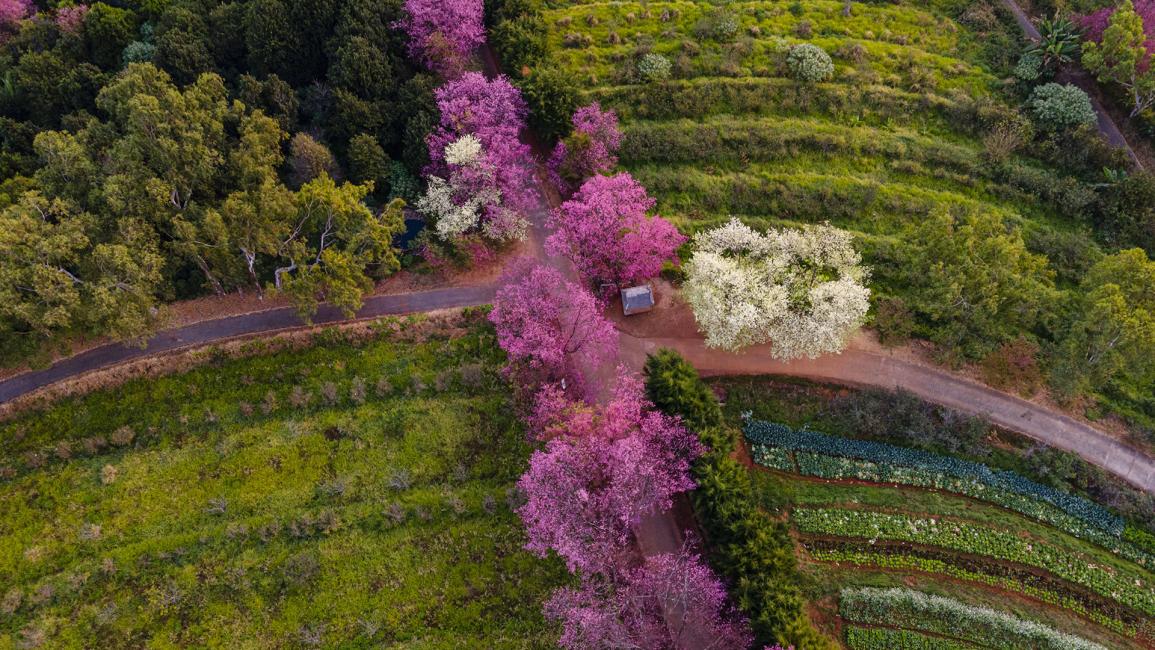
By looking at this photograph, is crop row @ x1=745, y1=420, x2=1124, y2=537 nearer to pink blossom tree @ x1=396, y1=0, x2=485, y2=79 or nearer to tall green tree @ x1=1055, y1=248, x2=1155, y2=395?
tall green tree @ x1=1055, y1=248, x2=1155, y2=395

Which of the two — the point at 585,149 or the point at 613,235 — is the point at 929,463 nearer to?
the point at 613,235

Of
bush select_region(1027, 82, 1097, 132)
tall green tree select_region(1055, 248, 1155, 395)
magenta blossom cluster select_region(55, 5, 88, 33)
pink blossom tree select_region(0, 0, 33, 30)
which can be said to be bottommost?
tall green tree select_region(1055, 248, 1155, 395)

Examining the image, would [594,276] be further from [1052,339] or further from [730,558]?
[1052,339]

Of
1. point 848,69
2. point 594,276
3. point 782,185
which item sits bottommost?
point 594,276

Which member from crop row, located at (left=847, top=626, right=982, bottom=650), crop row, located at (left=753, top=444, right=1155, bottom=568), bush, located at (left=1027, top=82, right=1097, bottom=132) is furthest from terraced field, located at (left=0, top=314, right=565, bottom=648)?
bush, located at (left=1027, top=82, right=1097, bottom=132)

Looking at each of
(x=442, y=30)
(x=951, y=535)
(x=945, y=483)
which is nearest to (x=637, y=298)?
(x=945, y=483)

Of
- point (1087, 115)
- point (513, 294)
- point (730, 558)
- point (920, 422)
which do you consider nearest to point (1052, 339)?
point (920, 422)
